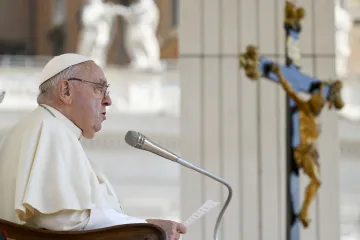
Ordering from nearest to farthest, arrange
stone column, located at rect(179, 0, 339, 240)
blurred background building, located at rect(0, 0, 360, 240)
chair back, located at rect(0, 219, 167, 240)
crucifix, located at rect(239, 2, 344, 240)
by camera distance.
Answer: chair back, located at rect(0, 219, 167, 240) < crucifix, located at rect(239, 2, 344, 240) < stone column, located at rect(179, 0, 339, 240) < blurred background building, located at rect(0, 0, 360, 240)

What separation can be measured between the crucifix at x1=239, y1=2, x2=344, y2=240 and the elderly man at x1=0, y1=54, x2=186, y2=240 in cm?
123

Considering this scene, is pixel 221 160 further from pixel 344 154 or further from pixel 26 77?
pixel 26 77

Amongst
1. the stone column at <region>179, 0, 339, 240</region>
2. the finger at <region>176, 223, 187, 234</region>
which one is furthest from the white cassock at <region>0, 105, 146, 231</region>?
the stone column at <region>179, 0, 339, 240</region>

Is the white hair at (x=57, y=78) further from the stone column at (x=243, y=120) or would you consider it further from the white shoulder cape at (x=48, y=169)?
the stone column at (x=243, y=120)

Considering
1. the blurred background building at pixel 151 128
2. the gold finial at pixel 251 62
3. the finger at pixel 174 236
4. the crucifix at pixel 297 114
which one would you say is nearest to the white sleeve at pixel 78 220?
the finger at pixel 174 236

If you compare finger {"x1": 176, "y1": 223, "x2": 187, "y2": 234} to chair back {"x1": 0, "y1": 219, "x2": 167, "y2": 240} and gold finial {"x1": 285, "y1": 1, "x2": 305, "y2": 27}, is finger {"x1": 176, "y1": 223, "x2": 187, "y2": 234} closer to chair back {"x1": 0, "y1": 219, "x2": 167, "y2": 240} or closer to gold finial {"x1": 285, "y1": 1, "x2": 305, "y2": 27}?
chair back {"x1": 0, "y1": 219, "x2": 167, "y2": 240}

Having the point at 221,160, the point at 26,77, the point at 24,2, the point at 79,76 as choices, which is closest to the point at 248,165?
the point at 221,160

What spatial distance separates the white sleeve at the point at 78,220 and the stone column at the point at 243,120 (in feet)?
6.01

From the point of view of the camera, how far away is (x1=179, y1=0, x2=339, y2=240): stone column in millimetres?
4191

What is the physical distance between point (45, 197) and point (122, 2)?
31.0ft

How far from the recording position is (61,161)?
2369 millimetres

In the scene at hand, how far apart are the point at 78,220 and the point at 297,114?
64.1 inches

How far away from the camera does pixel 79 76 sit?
8.29ft

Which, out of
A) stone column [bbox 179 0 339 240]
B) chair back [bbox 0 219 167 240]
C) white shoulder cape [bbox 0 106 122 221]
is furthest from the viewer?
stone column [bbox 179 0 339 240]
